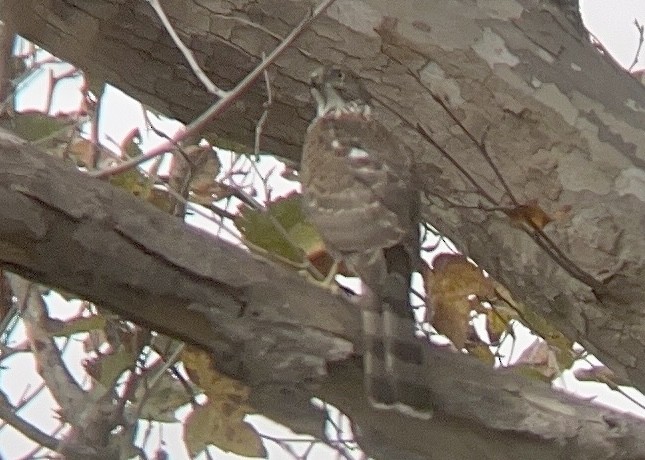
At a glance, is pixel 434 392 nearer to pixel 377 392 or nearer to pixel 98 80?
pixel 377 392

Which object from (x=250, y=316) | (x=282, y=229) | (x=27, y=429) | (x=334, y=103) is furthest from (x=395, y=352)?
(x=27, y=429)

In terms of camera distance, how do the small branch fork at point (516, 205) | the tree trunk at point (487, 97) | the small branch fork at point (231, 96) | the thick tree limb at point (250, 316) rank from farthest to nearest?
the tree trunk at point (487, 97) < the small branch fork at point (516, 205) < the small branch fork at point (231, 96) < the thick tree limb at point (250, 316)

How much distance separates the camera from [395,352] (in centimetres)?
128

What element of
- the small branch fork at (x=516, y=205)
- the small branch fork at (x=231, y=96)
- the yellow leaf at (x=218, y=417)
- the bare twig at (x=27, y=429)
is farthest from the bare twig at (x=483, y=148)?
the bare twig at (x=27, y=429)

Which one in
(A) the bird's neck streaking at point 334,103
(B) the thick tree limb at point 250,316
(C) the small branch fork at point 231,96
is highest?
(A) the bird's neck streaking at point 334,103

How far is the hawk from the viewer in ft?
4.19

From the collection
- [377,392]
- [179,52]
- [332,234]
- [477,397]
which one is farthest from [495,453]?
[179,52]

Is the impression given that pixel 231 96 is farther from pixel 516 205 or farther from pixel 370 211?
pixel 516 205

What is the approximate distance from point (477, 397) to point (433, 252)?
42 cm

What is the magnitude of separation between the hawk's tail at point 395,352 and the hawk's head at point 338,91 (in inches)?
11.5

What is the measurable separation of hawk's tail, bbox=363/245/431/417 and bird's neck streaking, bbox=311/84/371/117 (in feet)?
0.94

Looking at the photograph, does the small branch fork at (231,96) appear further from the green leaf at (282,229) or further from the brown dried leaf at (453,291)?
the brown dried leaf at (453,291)

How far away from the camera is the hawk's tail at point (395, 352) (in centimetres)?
125

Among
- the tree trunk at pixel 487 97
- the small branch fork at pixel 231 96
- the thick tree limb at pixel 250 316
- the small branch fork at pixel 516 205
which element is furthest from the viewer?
the tree trunk at pixel 487 97
